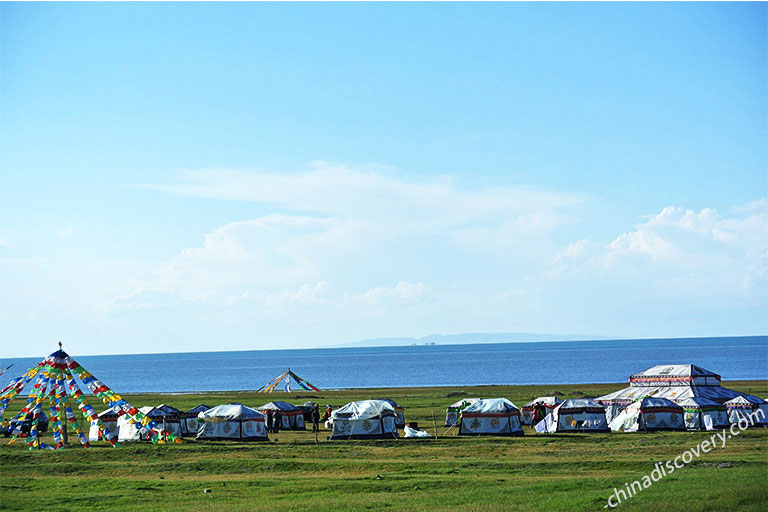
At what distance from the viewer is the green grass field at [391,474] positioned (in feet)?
90.7

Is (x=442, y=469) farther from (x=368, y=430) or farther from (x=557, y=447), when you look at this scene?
(x=368, y=430)

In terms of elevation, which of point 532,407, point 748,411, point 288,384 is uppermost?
point 288,384

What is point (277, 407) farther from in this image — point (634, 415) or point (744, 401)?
point (744, 401)

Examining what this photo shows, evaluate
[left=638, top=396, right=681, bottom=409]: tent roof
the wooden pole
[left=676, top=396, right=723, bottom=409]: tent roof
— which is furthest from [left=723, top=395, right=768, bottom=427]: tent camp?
the wooden pole

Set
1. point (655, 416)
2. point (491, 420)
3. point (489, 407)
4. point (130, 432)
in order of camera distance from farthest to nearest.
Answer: point (655, 416)
point (489, 407)
point (491, 420)
point (130, 432)

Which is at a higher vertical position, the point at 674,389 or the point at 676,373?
the point at 676,373

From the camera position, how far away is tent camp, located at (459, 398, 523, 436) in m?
54.5

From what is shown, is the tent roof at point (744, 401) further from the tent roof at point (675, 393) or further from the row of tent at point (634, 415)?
the tent roof at point (675, 393)

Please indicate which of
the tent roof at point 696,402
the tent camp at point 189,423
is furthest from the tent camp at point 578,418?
the tent camp at point 189,423

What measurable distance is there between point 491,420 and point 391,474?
19.8m

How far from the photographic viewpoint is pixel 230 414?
180 ft

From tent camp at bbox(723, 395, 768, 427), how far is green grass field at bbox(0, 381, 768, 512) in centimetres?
404

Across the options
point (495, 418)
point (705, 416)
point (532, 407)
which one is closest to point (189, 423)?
point (495, 418)

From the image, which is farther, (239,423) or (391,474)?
(239,423)
